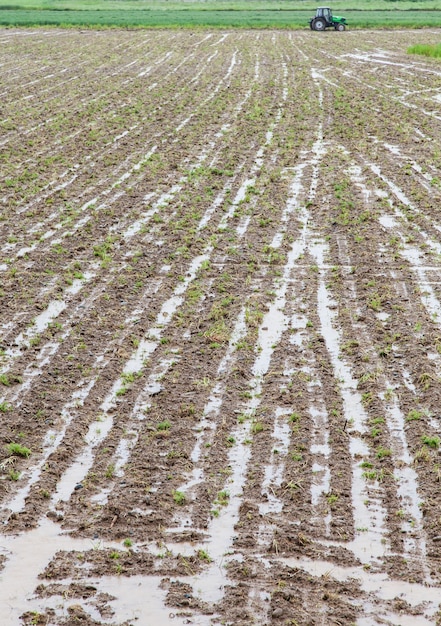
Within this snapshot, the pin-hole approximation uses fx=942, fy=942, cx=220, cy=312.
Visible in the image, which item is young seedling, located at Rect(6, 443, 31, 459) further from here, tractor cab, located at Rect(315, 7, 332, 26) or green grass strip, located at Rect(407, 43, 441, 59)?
tractor cab, located at Rect(315, 7, 332, 26)

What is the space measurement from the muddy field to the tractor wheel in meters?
39.3

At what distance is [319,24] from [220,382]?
52.6m

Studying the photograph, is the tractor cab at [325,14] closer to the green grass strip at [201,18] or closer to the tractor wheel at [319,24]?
the tractor wheel at [319,24]

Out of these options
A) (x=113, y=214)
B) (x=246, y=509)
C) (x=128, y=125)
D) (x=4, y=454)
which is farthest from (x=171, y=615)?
(x=128, y=125)

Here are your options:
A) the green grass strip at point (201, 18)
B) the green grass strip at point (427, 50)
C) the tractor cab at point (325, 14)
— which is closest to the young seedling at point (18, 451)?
the green grass strip at point (427, 50)

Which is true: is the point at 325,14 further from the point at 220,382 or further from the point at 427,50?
the point at 220,382

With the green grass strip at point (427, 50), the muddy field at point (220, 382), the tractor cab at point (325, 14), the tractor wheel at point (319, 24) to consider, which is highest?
the tractor cab at point (325, 14)

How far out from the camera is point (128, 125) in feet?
77.5

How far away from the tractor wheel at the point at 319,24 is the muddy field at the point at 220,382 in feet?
129

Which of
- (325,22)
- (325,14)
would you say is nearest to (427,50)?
(325,22)

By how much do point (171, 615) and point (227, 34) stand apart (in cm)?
5205

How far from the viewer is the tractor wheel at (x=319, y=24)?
191 ft

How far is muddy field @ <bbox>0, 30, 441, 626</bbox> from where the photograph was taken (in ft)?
21.0

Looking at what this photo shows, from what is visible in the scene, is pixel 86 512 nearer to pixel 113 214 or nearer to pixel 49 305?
pixel 49 305
